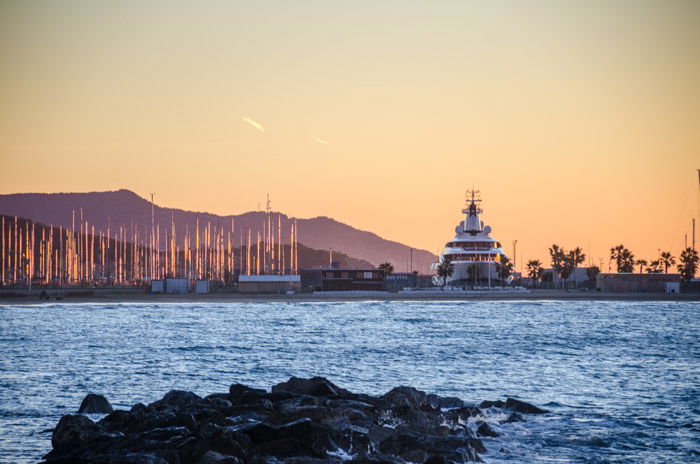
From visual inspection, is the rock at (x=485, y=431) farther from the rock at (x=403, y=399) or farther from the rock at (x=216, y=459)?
the rock at (x=216, y=459)

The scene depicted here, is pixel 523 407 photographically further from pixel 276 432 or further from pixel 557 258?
pixel 557 258

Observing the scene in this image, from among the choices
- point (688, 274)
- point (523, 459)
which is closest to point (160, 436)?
point (523, 459)

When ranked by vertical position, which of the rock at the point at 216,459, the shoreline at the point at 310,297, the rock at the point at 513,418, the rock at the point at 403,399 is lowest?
the shoreline at the point at 310,297

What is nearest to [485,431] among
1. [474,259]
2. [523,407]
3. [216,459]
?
[523,407]

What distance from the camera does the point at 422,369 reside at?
127 feet

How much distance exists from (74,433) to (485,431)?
1101cm

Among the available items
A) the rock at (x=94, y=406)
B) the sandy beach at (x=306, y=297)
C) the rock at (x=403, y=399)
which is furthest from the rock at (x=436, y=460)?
the sandy beach at (x=306, y=297)

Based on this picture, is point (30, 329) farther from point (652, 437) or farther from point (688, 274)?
point (688, 274)

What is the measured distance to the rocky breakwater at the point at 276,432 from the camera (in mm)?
17688

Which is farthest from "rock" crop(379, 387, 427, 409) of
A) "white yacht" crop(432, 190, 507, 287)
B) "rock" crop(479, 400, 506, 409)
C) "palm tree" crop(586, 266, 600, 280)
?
"palm tree" crop(586, 266, 600, 280)

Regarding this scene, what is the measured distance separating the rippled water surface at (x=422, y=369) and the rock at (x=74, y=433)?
894mm

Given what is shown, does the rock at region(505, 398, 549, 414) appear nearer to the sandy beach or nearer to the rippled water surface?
the rippled water surface

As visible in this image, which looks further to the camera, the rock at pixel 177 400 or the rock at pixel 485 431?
the rock at pixel 177 400

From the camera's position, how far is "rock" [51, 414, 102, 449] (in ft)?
64.5
